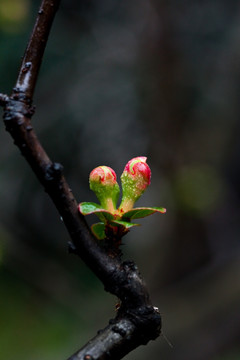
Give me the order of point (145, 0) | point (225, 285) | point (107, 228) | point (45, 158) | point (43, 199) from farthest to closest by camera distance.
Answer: point (145, 0) < point (43, 199) < point (225, 285) < point (107, 228) < point (45, 158)

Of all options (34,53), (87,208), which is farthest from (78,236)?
(34,53)

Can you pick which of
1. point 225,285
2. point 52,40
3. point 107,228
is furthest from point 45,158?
point 52,40

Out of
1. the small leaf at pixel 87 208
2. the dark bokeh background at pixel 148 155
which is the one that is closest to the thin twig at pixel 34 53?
the small leaf at pixel 87 208

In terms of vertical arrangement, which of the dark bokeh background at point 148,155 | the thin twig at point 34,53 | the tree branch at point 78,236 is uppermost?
the dark bokeh background at point 148,155

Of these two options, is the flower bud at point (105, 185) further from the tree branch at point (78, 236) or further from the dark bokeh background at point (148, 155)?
the dark bokeh background at point (148, 155)

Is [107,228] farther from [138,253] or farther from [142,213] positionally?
[138,253]

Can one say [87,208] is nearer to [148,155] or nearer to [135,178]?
[135,178]
